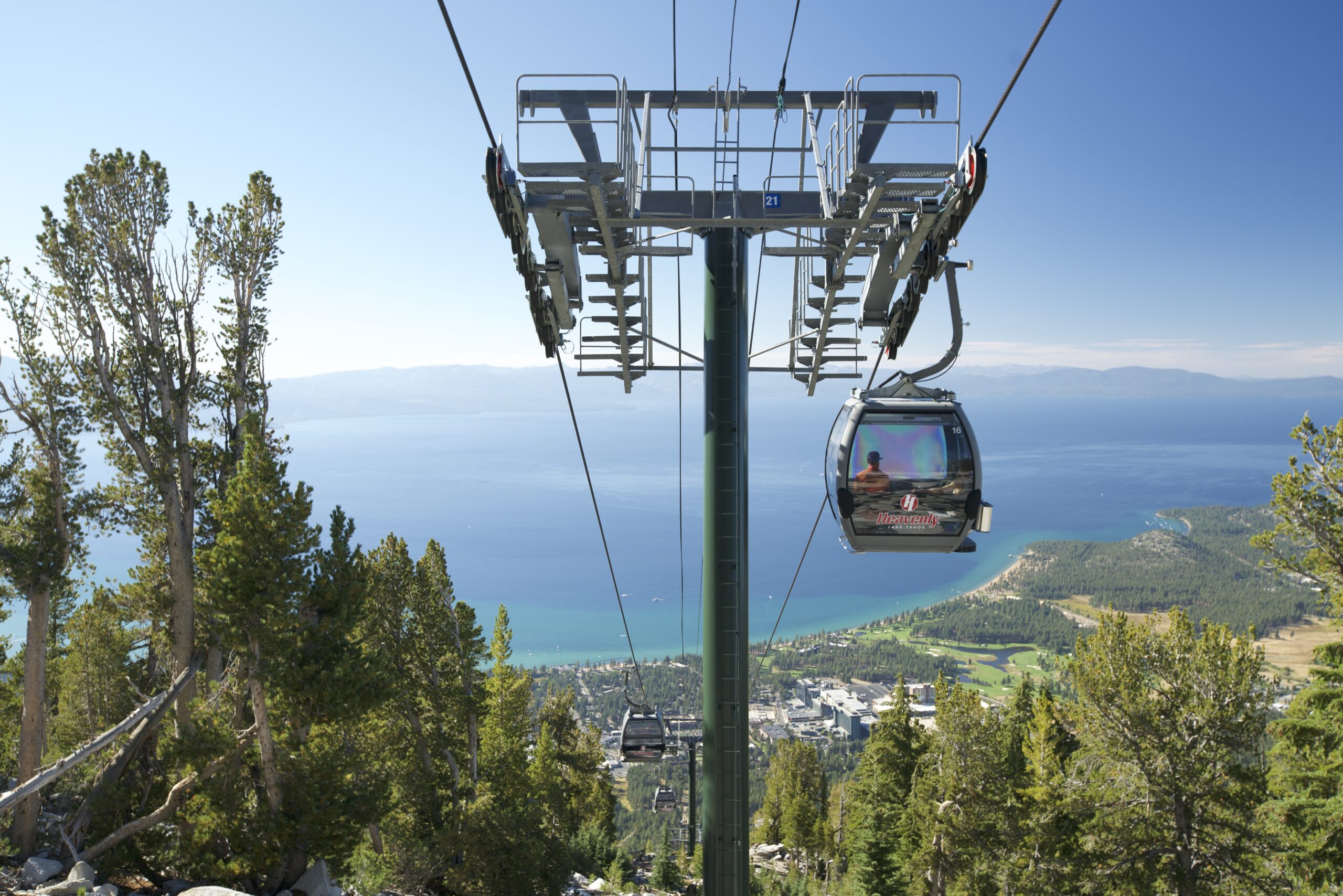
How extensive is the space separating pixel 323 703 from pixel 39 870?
12.4 ft

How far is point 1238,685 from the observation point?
11414 mm

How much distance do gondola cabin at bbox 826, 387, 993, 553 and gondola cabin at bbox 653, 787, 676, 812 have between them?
61.0 feet

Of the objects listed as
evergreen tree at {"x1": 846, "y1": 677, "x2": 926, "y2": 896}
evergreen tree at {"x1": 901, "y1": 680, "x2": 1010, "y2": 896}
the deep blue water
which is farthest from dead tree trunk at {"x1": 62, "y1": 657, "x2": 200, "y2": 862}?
the deep blue water

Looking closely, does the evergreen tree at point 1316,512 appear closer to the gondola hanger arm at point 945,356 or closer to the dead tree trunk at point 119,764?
the gondola hanger arm at point 945,356

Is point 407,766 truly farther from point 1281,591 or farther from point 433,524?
point 1281,591

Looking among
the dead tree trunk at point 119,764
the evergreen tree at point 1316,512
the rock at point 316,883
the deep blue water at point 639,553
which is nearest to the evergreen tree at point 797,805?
the rock at point 316,883

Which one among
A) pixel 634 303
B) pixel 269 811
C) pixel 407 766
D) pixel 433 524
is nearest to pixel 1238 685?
pixel 634 303

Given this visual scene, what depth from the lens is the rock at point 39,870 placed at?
359 inches

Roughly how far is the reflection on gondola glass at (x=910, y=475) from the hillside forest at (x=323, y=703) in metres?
7.23

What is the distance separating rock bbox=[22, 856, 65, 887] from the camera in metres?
9.11

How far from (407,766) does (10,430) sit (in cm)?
987

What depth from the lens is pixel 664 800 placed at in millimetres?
23078

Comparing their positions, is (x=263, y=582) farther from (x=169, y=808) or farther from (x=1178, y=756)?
(x=1178, y=756)

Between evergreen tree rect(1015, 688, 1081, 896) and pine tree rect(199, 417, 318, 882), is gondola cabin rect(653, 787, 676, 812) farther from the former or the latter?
pine tree rect(199, 417, 318, 882)
